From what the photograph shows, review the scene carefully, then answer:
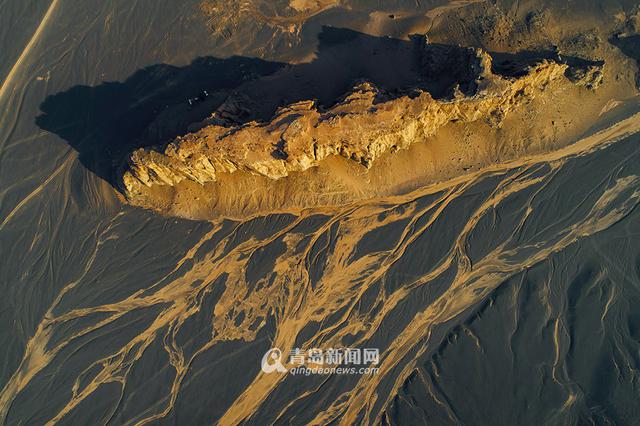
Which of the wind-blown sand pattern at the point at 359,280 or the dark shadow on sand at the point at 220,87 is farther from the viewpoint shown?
the dark shadow on sand at the point at 220,87

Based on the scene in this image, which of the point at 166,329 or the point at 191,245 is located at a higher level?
the point at 191,245

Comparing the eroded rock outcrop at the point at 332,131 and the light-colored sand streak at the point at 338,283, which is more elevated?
the eroded rock outcrop at the point at 332,131

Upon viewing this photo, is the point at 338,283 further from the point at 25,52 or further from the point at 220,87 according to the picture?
the point at 25,52

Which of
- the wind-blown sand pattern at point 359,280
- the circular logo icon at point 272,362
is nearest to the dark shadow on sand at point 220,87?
the wind-blown sand pattern at point 359,280

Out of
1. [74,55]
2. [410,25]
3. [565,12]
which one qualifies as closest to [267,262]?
[410,25]

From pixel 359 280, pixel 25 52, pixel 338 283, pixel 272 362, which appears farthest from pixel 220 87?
pixel 272 362

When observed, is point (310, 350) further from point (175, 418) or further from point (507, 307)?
point (507, 307)

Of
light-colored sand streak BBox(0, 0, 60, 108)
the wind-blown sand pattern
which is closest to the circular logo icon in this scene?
the wind-blown sand pattern

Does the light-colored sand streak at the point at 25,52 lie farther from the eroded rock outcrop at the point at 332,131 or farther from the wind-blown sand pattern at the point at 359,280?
the eroded rock outcrop at the point at 332,131
